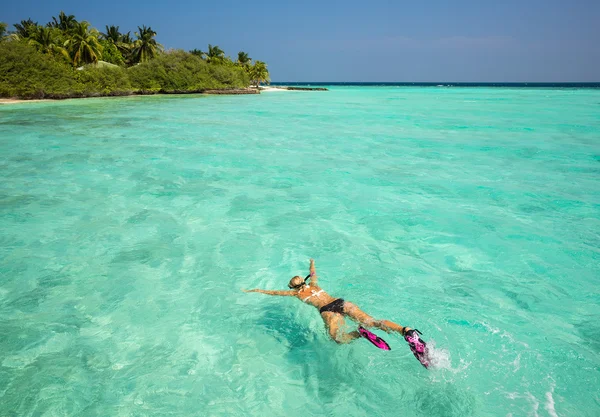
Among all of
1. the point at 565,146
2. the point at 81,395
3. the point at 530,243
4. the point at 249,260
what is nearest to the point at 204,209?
the point at 249,260

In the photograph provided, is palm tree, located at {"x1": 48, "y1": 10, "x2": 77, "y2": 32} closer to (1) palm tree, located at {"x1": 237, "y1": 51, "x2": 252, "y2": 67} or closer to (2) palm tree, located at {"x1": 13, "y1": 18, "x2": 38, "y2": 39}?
(2) palm tree, located at {"x1": 13, "y1": 18, "x2": 38, "y2": 39}

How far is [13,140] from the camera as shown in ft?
58.2

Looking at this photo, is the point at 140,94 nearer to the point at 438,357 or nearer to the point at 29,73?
the point at 29,73

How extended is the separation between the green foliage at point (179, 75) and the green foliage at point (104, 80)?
392 cm

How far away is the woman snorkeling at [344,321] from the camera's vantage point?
12.3 feet

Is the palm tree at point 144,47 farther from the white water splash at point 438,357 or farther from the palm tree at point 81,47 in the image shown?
the white water splash at point 438,357

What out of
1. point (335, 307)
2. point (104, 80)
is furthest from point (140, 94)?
point (335, 307)

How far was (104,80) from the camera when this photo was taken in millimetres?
50812

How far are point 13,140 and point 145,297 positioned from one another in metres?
17.5

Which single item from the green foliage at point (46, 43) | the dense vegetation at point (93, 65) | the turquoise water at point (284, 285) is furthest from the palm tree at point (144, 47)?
the turquoise water at point (284, 285)

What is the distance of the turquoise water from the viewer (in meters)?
3.85

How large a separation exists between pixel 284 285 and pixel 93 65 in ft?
185

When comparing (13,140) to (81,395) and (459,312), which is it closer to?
(81,395)

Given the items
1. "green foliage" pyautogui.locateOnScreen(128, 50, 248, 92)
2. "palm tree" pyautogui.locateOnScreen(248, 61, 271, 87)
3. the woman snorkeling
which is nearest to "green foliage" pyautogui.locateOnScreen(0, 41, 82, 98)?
"green foliage" pyautogui.locateOnScreen(128, 50, 248, 92)
